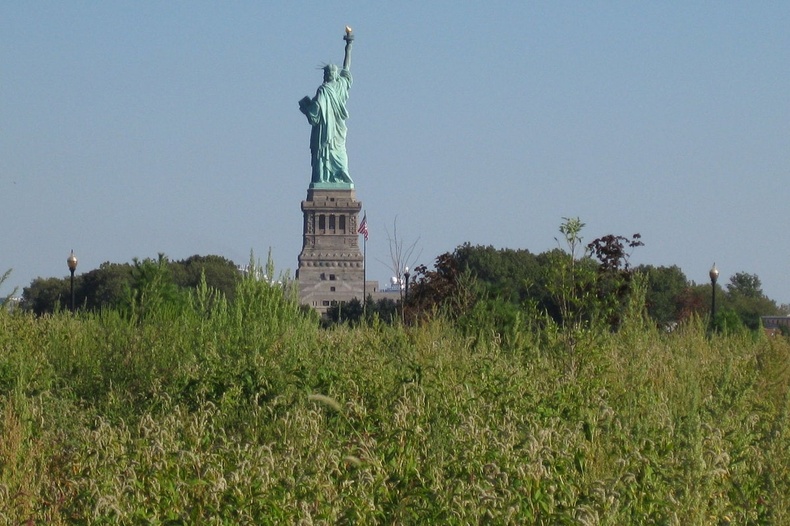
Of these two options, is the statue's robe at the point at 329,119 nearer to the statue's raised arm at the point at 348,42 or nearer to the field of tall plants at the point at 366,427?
the statue's raised arm at the point at 348,42

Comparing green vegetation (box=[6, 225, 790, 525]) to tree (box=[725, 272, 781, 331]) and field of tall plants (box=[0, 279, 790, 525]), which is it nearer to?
field of tall plants (box=[0, 279, 790, 525])

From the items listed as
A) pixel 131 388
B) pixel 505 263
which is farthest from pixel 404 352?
pixel 505 263

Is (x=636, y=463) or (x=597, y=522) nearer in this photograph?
(x=597, y=522)

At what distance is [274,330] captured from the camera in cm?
989

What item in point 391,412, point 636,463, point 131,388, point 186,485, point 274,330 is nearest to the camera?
point 186,485

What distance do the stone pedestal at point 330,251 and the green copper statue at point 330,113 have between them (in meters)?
4.98

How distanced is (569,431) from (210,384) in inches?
127

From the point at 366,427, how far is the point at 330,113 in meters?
58.1

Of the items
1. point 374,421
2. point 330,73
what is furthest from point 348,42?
point 374,421

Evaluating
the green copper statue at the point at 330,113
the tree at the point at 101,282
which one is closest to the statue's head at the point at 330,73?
the green copper statue at the point at 330,113

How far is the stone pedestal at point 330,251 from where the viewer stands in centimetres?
7250

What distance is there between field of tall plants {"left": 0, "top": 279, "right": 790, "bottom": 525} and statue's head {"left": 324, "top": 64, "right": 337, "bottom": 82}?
52.3 m

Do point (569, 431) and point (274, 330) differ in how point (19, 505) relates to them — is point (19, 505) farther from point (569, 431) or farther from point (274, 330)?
point (274, 330)

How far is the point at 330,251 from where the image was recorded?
2970 inches
